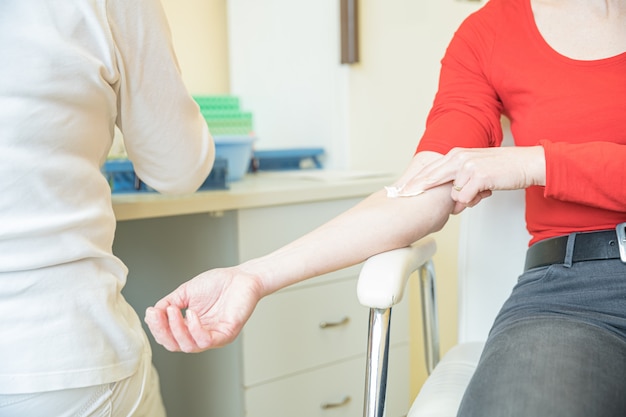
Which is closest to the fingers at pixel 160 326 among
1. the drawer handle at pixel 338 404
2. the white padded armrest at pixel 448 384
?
the white padded armrest at pixel 448 384

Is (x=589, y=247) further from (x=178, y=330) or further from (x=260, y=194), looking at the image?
(x=260, y=194)

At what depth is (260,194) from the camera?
1.40 meters

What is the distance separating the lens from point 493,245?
1143 mm

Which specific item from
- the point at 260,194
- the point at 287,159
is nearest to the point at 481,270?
the point at 260,194

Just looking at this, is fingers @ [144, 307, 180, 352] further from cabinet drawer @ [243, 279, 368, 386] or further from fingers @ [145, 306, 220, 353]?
cabinet drawer @ [243, 279, 368, 386]

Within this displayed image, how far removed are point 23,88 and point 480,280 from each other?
0.74 m

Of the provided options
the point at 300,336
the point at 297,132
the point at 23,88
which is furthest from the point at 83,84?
the point at 297,132

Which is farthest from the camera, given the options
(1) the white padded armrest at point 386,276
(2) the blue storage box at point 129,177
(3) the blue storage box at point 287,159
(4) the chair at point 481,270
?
(3) the blue storage box at point 287,159

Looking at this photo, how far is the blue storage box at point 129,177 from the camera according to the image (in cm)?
136

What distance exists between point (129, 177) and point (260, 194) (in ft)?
0.85

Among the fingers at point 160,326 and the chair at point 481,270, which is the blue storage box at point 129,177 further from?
the fingers at point 160,326

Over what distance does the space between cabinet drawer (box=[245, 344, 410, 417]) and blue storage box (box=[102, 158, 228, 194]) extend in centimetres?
43

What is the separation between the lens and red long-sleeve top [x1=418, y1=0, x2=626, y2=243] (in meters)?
0.89

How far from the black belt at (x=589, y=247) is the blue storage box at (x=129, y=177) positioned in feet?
2.19
